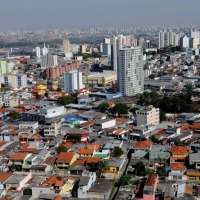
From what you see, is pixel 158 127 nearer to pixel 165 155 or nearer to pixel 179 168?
pixel 165 155

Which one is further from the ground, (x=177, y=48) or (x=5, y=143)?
(x=177, y=48)

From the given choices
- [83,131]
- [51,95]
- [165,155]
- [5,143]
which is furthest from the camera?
[51,95]

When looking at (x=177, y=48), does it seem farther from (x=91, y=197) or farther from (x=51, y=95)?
(x=91, y=197)

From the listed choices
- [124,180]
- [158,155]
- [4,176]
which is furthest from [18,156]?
[158,155]

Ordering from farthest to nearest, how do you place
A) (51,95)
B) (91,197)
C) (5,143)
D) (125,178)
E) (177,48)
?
1. (177,48)
2. (51,95)
3. (5,143)
4. (125,178)
5. (91,197)

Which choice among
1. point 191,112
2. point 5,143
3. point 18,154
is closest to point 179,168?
point 18,154

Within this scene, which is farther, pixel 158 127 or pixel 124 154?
pixel 158 127
